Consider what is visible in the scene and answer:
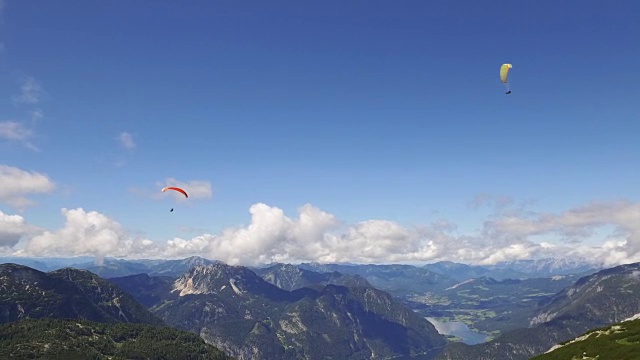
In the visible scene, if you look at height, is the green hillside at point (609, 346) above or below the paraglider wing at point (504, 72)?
below

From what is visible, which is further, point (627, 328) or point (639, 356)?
point (627, 328)

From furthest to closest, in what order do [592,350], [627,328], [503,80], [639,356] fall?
[503,80]
[627,328]
[592,350]
[639,356]

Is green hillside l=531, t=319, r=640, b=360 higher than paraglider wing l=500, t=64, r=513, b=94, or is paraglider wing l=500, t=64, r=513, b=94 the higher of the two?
paraglider wing l=500, t=64, r=513, b=94

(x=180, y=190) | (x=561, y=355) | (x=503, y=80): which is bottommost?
(x=561, y=355)

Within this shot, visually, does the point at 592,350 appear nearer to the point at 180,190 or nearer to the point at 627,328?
the point at 627,328

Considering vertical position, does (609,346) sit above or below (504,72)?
below

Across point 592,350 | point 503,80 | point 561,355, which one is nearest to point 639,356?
point 592,350

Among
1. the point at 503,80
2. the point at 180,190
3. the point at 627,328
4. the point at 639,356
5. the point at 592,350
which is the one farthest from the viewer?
the point at 180,190

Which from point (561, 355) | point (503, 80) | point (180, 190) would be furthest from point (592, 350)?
point (180, 190)

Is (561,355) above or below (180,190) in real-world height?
below

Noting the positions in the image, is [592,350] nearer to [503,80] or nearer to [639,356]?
→ [639,356]
